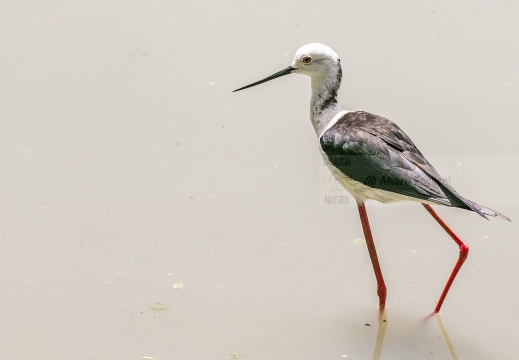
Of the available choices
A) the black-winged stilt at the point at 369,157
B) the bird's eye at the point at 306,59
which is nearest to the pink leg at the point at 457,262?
the black-winged stilt at the point at 369,157

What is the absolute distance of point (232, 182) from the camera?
227 inches

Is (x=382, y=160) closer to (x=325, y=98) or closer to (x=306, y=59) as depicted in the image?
(x=325, y=98)

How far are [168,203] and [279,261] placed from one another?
2.54ft

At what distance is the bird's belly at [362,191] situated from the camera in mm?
4734

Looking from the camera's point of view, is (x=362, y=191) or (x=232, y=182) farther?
(x=232, y=182)

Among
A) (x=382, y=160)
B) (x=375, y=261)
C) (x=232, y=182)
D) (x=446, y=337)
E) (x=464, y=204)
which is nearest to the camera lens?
(x=464, y=204)

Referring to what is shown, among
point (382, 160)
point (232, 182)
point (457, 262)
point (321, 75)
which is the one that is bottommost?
point (457, 262)

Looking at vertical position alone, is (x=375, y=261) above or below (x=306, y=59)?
below

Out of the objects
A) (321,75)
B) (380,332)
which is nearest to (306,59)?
(321,75)

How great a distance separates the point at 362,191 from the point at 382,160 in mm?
244

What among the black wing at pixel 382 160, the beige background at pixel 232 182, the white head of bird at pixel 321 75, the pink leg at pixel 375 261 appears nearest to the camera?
the black wing at pixel 382 160

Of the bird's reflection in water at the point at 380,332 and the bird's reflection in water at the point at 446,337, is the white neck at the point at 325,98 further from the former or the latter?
the bird's reflection in water at the point at 446,337

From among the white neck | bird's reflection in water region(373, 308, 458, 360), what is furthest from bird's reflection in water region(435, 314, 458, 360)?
the white neck

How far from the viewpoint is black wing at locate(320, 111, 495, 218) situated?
15.0 feet
